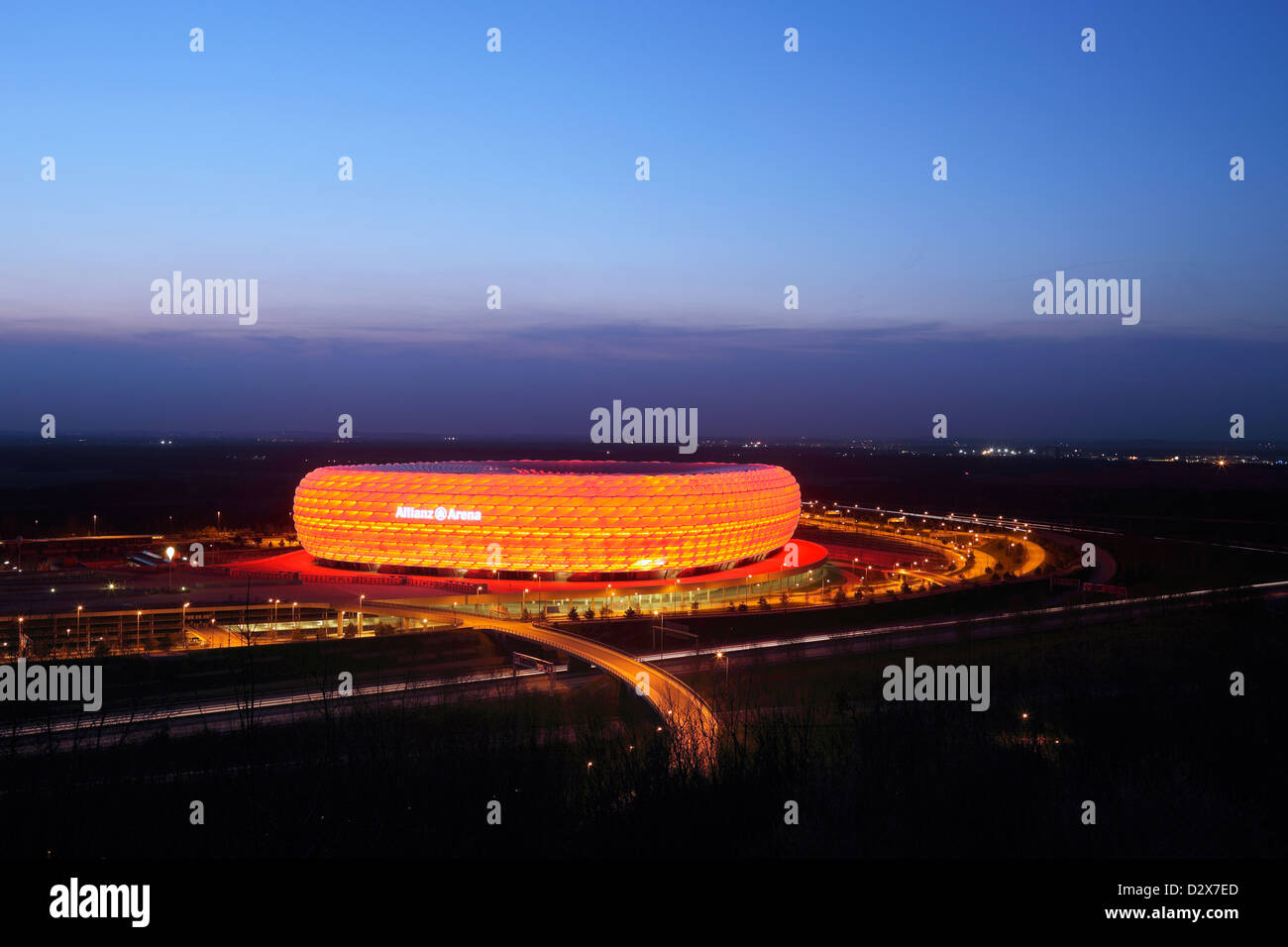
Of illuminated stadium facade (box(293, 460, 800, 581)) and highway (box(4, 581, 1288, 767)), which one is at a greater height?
illuminated stadium facade (box(293, 460, 800, 581))

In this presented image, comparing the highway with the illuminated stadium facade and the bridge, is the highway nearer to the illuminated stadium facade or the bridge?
the bridge

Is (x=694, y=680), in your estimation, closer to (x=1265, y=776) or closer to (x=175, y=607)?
(x=1265, y=776)

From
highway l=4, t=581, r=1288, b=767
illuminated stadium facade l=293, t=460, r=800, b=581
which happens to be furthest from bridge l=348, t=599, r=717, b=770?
illuminated stadium facade l=293, t=460, r=800, b=581

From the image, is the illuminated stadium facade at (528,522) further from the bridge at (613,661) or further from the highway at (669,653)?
the highway at (669,653)

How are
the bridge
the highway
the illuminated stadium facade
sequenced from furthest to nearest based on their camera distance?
the illuminated stadium facade, the highway, the bridge

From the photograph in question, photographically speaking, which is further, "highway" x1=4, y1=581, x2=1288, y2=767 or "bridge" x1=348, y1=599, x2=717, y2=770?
"highway" x1=4, y1=581, x2=1288, y2=767

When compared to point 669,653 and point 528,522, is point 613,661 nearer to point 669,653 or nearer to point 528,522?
point 669,653

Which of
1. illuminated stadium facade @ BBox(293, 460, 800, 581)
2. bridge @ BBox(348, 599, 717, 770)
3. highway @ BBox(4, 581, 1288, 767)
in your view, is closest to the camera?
bridge @ BBox(348, 599, 717, 770)
